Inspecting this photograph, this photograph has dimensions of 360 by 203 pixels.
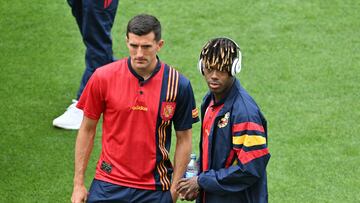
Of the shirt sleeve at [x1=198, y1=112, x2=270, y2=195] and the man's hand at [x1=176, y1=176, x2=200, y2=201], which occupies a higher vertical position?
the shirt sleeve at [x1=198, y1=112, x2=270, y2=195]

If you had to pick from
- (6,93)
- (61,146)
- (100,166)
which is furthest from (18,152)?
(100,166)

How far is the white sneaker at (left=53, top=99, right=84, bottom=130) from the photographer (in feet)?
26.1

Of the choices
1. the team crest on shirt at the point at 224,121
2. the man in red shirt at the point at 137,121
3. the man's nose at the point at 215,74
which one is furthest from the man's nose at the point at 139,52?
the team crest on shirt at the point at 224,121

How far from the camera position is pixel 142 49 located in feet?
17.2

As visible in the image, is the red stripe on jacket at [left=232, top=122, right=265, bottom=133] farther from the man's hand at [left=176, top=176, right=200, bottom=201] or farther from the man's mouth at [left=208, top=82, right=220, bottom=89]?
the man's hand at [left=176, top=176, right=200, bottom=201]

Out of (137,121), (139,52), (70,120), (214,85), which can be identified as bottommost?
(70,120)

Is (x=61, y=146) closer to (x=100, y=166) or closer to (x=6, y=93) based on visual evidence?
(x=6, y=93)

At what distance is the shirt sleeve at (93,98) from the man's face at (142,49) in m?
0.26

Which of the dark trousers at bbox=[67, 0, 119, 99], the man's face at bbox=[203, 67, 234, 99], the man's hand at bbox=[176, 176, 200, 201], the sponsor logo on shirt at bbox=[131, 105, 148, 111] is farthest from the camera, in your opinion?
the dark trousers at bbox=[67, 0, 119, 99]

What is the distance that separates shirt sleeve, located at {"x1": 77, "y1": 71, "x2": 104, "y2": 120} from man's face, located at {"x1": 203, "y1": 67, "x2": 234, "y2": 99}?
2.29ft

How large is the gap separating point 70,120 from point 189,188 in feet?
9.98

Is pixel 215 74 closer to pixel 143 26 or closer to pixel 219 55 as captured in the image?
pixel 219 55

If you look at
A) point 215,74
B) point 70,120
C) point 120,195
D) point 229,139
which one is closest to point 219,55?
point 215,74

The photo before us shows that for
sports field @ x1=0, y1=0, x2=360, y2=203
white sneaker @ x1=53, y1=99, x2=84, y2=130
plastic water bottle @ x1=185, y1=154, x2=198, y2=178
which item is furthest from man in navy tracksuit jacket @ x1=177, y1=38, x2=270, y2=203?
white sneaker @ x1=53, y1=99, x2=84, y2=130
